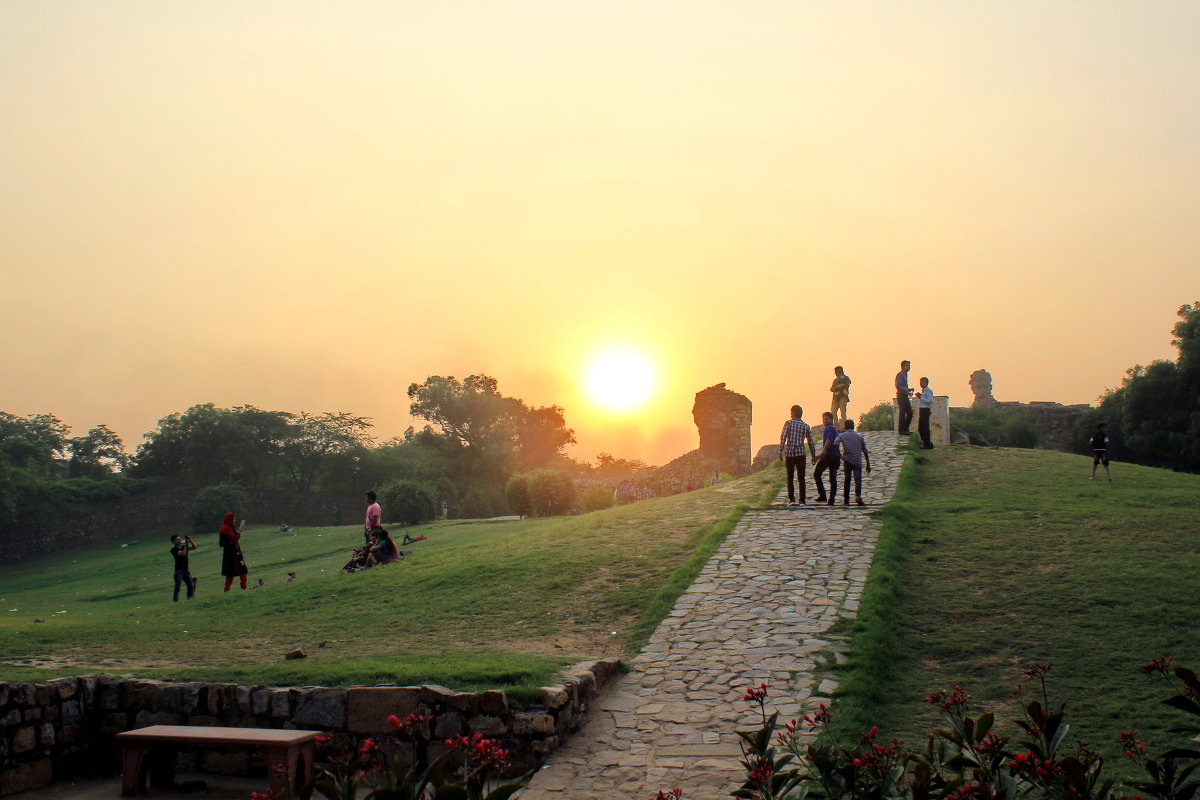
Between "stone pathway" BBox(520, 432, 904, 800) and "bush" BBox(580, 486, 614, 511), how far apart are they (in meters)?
16.5

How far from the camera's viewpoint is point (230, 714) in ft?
26.6

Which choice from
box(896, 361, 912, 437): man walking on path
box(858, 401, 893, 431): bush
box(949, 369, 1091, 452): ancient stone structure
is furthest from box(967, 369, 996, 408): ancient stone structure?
box(896, 361, 912, 437): man walking on path

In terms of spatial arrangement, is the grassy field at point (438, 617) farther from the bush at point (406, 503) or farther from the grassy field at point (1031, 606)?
the bush at point (406, 503)

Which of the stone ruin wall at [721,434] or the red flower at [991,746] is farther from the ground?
the stone ruin wall at [721,434]

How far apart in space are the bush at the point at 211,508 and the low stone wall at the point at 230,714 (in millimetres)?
29765

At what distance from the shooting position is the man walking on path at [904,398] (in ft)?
71.5

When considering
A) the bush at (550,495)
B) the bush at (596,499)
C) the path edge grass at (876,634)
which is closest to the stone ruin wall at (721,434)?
the bush at (596,499)

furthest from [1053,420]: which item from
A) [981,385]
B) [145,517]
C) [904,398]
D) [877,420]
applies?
[145,517]

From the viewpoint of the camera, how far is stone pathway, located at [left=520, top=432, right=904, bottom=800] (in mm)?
6961

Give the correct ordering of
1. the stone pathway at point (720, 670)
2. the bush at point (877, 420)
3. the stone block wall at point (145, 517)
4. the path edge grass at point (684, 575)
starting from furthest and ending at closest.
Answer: the stone block wall at point (145, 517) < the bush at point (877, 420) < the path edge grass at point (684, 575) < the stone pathway at point (720, 670)

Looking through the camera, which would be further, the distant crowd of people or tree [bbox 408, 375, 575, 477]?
tree [bbox 408, 375, 575, 477]

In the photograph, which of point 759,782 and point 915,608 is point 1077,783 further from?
point 915,608

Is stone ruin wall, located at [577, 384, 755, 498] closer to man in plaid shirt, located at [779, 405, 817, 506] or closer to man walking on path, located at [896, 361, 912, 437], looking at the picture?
man walking on path, located at [896, 361, 912, 437]

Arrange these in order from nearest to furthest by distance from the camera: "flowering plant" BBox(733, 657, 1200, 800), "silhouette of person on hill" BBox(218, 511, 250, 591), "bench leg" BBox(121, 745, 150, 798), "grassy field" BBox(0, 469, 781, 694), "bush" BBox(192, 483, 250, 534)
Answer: "flowering plant" BBox(733, 657, 1200, 800) → "bench leg" BBox(121, 745, 150, 798) → "grassy field" BBox(0, 469, 781, 694) → "silhouette of person on hill" BBox(218, 511, 250, 591) → "bush" BBox(192, 483, 250, 534)
